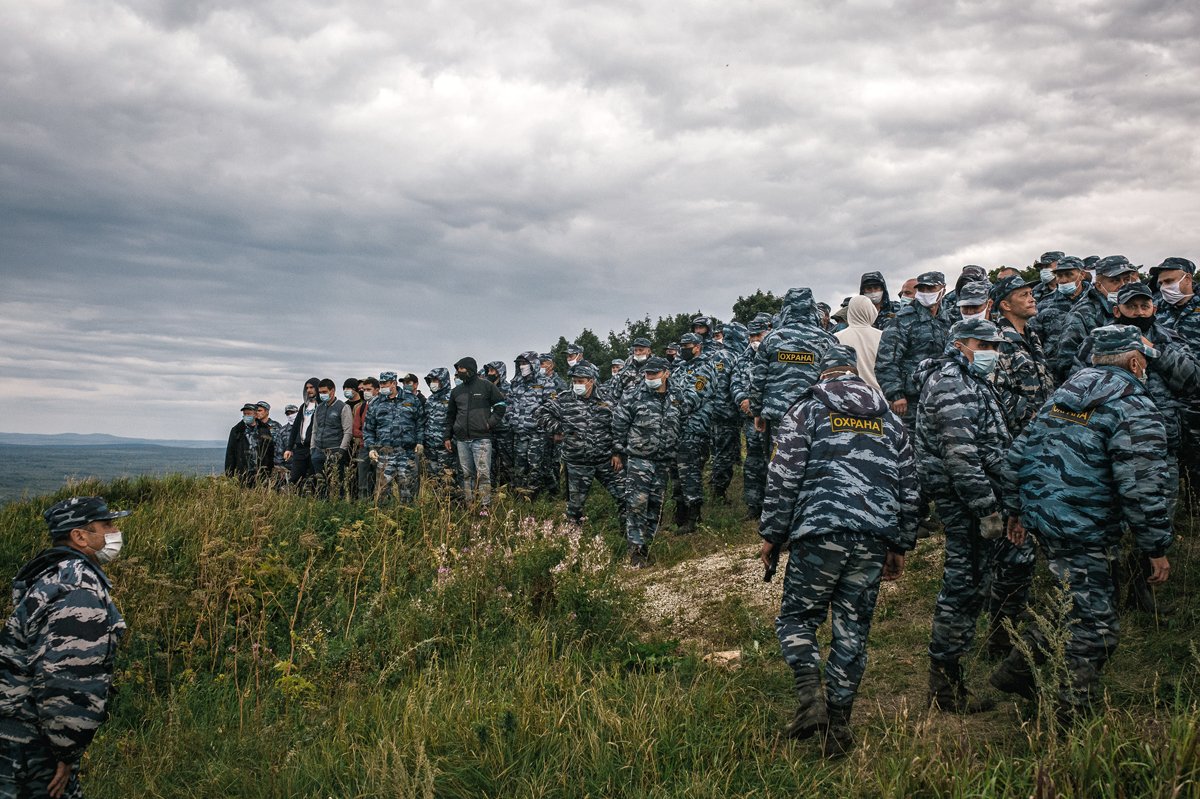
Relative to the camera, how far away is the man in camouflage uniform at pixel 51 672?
12.1 feet

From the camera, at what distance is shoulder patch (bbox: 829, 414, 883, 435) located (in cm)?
417

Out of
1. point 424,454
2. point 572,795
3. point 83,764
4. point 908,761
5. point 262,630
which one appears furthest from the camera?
point 424,454

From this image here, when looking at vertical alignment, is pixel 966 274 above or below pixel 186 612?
above

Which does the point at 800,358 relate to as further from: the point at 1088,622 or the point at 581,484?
the point at 1088,622

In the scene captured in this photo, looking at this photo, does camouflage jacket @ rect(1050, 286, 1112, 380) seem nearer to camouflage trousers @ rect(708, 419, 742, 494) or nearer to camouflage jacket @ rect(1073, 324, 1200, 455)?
camouflage jacket @ rect(1073, 324, 1200, 455)

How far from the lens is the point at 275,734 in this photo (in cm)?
471

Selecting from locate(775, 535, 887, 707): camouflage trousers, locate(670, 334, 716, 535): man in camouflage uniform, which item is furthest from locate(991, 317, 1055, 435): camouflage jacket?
locate(670, 334, 716, 535): man in camouflage uniform

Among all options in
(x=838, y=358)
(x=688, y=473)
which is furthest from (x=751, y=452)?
(x=838, y=358)

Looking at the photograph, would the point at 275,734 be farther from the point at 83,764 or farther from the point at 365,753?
the point at 83,764

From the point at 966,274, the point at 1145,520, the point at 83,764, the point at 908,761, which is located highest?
the point at 966,274

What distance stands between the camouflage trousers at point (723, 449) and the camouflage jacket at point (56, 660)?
9.17 m

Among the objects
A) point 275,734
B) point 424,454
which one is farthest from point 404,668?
point 424,454

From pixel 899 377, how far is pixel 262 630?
21.9ft

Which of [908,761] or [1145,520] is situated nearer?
[908,761]
